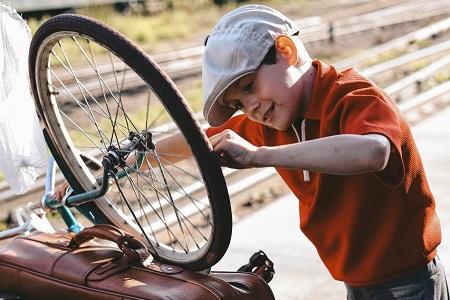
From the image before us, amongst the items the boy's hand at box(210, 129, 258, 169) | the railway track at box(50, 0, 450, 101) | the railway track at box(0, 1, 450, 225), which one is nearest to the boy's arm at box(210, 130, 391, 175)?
the boy's hand at box(210, 129, 258, 169)

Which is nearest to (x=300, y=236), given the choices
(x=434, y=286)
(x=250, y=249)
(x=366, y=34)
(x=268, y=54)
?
(x=250, y=249)

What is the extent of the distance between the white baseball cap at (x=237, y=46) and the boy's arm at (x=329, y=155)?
178 mm

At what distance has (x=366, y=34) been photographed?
→ 16.9 m

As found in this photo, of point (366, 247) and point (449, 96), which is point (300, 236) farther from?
point (449, 96)

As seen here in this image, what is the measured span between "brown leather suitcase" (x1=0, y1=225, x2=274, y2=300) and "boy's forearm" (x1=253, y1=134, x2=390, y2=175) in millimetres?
477

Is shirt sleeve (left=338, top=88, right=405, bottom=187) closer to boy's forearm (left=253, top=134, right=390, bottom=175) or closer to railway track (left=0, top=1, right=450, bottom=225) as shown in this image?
boy's forearm (left=253, top=134, right=390, bottom=175)

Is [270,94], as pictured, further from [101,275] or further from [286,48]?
[101,275]

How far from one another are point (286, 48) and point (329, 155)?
0.35 metres

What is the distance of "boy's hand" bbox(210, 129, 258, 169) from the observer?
231 centimetres

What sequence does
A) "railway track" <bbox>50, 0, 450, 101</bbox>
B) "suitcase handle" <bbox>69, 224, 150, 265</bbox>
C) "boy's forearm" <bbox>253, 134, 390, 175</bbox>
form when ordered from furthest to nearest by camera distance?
1. "railway track" <bbox>50, 0, 450, 101</bbox>
2. "suitcase handle" <bbox>69, 224, 150, 265</bbox>
3. "boy's forearm" <bbox>253, 134, 390, 175</bbox>

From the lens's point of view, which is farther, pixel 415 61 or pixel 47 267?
pixel 415 61

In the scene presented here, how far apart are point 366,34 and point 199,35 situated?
11.3 ft

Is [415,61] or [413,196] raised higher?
[413,196]

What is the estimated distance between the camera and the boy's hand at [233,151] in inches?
90.9
